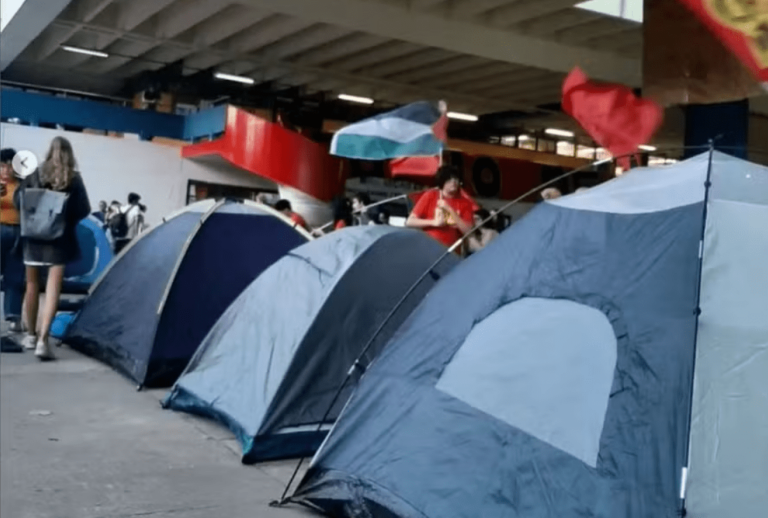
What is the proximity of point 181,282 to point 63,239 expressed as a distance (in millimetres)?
1126

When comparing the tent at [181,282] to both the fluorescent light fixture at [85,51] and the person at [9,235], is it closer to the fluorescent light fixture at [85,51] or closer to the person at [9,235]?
the person at [9,235]

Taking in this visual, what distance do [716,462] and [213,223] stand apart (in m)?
4.38

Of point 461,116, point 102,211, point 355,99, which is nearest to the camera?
point 102,211

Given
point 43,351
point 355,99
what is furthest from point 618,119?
point 355,99

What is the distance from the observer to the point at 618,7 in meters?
11.0

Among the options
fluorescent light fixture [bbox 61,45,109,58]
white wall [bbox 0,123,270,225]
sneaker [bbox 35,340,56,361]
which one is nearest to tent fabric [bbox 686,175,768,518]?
sneaker [bbox 35,340,56,361]

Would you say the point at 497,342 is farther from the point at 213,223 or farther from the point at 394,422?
the point at 213,223

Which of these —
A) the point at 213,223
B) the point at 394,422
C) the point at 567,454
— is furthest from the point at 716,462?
the point at 213,223

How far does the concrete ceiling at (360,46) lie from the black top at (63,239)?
17.9 feet

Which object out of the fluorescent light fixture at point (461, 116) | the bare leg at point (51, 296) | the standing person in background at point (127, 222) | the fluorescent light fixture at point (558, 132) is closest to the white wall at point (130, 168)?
the standing person in background at point (127, 222)

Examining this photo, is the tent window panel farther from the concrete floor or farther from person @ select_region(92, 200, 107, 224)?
person @ select_region(92, 200, 107, 224)

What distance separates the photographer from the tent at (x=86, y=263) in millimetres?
8195

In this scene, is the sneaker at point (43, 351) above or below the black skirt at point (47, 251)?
below

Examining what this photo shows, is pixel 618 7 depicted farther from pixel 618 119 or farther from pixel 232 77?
pixel 232 77
